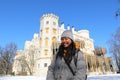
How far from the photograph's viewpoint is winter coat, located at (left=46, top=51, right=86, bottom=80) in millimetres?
2354

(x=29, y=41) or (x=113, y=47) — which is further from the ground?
(x=29, y=41)

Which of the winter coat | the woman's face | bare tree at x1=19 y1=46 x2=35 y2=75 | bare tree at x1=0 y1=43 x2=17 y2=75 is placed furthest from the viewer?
bare tree at x1=19 y1=46 x2=35 y2=75

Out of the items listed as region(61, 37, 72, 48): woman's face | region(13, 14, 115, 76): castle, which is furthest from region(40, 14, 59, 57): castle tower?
region(61, 37, 72, 48): woman's face

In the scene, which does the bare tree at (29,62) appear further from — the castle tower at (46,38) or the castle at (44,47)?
the castle tower at (46,38)

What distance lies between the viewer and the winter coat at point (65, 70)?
2.35m

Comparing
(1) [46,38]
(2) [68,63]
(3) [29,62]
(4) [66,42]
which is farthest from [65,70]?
(3) [29,62]

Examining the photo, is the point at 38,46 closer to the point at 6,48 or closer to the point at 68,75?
the point at 6,48

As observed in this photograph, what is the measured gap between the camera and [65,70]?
Result: 8.24ft

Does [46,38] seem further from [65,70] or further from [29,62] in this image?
[65,70]

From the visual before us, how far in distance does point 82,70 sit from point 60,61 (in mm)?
388

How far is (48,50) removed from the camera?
49031 millimetres

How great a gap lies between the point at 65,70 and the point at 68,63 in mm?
107

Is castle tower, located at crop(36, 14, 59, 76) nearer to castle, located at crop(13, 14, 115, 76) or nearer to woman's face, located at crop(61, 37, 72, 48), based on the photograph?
castle, located at crop(13, 14, 115, 76)

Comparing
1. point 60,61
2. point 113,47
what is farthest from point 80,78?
point 113,47
